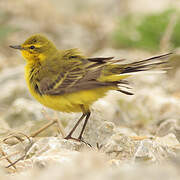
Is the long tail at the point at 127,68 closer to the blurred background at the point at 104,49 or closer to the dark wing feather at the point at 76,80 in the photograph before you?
the dark wing feather at the point at 76,80

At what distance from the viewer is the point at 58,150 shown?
13.2 ft

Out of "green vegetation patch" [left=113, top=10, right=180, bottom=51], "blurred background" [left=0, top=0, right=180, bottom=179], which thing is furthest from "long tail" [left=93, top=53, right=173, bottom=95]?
"green vegetation patch" [left=113, top=10, right=180, bottom=51]

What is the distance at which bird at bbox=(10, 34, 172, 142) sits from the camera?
4938 millimetres

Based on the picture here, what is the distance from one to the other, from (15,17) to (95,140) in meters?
8.66

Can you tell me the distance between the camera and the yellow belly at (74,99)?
503cm

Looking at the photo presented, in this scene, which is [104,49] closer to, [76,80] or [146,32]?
[146,32]

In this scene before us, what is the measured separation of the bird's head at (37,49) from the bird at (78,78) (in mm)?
188

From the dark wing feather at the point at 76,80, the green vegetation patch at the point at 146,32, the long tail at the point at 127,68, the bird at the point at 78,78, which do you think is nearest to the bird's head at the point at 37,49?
the bird at the point at 78,78

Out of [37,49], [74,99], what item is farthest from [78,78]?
[37,49]

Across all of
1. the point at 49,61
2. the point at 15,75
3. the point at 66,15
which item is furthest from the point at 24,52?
the point at 66,15

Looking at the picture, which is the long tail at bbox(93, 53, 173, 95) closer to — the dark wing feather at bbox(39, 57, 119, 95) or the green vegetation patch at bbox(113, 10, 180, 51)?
the dark wing feather at bbox(39, 57, 119, 95)

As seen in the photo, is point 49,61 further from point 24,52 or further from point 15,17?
point 15,17

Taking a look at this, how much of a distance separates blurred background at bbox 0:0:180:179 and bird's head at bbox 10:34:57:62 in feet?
2.28

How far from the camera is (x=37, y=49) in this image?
19.2 ft
